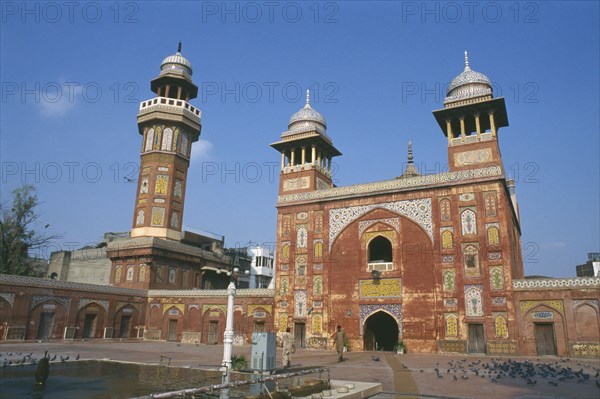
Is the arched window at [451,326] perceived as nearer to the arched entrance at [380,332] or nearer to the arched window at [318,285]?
the arched entrance at [380,332]

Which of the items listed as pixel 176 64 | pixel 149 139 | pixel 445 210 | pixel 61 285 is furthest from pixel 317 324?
pixel 176 64

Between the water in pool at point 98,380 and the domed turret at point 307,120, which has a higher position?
the domed turret at point 307,120

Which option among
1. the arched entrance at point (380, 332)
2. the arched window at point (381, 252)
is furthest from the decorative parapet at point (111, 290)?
the arched window at point (381, 252)

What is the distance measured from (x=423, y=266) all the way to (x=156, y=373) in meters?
16.1

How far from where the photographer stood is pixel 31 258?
127ft

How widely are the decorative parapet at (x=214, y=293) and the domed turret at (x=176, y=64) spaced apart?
63.4 feet

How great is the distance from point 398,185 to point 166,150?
2077 centimetres

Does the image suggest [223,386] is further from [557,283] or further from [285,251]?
[285,251]

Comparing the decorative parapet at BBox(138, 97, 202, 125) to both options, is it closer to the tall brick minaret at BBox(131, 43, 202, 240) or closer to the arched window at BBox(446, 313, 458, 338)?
the tall brick minaret at BBox(131, 43, 202, 240)

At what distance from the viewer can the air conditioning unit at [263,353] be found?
12.8 meters

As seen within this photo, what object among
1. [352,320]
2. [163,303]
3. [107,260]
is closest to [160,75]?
[107,260]

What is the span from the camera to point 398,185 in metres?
26.2

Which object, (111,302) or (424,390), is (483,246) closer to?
(424,390)

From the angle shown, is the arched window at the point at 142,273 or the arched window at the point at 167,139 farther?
the arched window at the point at 167,139
